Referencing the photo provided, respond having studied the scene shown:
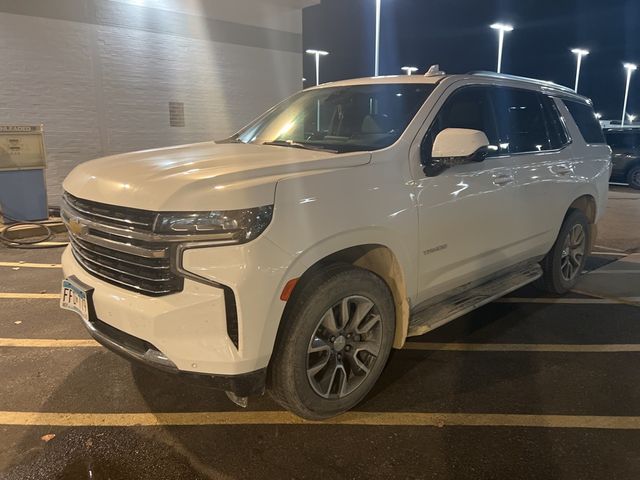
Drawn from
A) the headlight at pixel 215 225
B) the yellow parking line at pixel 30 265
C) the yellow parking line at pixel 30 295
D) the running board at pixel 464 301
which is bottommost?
the yellow parking line at pixel 30 295

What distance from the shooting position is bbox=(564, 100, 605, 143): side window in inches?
210

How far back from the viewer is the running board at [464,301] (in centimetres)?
347

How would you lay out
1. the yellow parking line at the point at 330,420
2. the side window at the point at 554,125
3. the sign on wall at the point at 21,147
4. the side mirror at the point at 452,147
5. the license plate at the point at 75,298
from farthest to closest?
1. the sign on wall at the point at 21,147
2. the side window at the point at 554,125
3. the side mirror at the point at 452,147
4. the yellow parking line at the point at 330,420
5. the license plate at the point at 75,298

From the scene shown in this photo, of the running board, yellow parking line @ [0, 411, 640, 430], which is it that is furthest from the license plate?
the running board

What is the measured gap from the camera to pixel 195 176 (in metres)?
2.61

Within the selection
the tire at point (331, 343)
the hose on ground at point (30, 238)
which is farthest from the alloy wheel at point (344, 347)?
the hose on ground at point (30, 238)

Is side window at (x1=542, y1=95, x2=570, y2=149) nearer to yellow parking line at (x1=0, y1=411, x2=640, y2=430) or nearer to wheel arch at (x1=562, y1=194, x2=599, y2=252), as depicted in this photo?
wheel arch at (x1=562, y1=194, x2=599, y2=252)

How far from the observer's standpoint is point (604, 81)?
1586 inches

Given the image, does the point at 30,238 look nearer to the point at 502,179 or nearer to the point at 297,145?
the point at 297,145

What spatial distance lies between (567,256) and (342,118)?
115 inches

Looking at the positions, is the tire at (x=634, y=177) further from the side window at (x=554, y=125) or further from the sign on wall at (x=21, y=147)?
the sign on wall at (x=21, y=147)

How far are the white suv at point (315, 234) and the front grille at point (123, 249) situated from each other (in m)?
0.01

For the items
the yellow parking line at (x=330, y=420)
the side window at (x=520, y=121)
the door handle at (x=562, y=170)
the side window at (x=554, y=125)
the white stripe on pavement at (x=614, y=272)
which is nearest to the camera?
the yellow parking line at (x=330, y=420)

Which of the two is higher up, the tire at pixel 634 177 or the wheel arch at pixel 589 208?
the wheel arch at pixel 589 208
